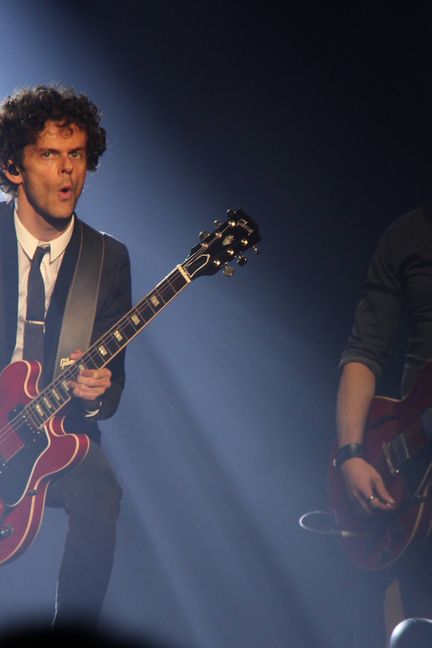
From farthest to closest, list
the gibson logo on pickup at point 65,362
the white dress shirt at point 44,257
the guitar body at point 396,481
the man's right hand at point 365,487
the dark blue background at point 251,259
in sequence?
the dark blue background at point 251,259, the white dress shirt at point 44,257, the gibson logo on pickup at point 65,362, the man's right hand at point 365,487, the guitar body at point 396,481

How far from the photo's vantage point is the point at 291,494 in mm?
3924

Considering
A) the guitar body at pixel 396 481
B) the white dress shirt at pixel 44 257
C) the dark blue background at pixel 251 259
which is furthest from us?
the dark blue background at pixel 251 259

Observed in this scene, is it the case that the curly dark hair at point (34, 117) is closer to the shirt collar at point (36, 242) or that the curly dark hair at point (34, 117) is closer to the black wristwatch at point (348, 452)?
the shirt collar at point (36, 242)

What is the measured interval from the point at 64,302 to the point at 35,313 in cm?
11

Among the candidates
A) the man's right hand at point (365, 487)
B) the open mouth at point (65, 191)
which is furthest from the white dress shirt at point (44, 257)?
the man's right hand at point (365, 487)

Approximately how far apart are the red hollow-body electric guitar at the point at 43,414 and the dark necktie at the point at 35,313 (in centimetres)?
18

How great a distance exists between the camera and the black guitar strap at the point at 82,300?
316cm

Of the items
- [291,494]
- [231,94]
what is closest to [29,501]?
[291,494]

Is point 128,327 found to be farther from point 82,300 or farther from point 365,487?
point 365,487

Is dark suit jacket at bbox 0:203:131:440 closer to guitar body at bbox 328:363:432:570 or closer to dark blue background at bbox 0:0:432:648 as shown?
dark blue background at bbox 0:0:432:648

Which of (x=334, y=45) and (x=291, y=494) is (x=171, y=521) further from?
(x=334, y=45)

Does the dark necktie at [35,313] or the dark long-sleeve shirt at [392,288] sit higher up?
the dark necktie at [35,313]

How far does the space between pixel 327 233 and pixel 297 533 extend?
1278 millimetres

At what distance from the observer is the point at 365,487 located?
2.94 m
